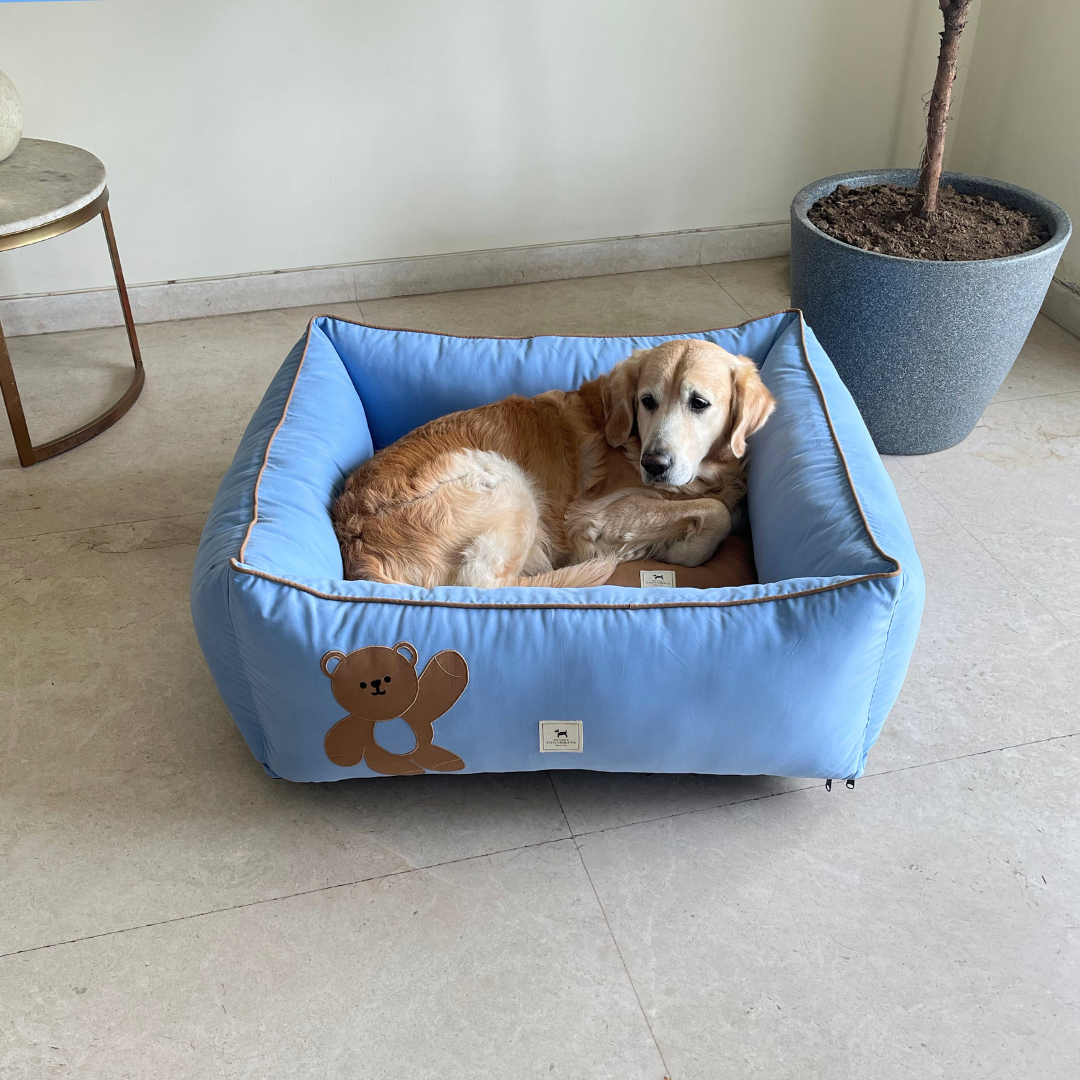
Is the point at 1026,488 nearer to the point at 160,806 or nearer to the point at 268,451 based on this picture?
the point at 268,451

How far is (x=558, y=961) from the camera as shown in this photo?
157 cm

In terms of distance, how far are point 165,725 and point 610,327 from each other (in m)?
2.19

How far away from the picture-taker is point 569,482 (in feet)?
7.57

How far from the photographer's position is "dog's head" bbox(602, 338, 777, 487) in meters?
2.08

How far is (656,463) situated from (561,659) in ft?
2.12

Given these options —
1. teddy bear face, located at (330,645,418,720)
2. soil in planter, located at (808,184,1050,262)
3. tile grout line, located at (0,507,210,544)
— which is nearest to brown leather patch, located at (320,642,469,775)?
teddy bear face, located at (330,645,418,720)

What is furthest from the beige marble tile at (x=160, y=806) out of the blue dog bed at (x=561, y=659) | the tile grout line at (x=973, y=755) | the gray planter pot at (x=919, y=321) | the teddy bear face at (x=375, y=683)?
the gray planter pot at (x=919, y=321)

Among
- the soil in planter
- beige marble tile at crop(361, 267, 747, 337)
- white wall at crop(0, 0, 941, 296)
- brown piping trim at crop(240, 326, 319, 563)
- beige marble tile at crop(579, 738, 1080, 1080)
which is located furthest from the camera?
beige marble tile at crop(361, 267, 747, 337)

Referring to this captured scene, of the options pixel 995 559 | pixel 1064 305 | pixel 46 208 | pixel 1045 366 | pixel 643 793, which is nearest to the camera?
pixel 643 793

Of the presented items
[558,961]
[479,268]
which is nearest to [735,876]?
[558,961]

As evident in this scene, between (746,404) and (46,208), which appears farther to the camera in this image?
(46,208)

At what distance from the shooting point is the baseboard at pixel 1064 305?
343 cm

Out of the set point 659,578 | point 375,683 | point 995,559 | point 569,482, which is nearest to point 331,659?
point 375,683

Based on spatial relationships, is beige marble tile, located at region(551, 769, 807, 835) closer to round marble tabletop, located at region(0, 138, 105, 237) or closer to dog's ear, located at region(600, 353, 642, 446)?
dog's ear, located at region(600, 353, 642, 446)
